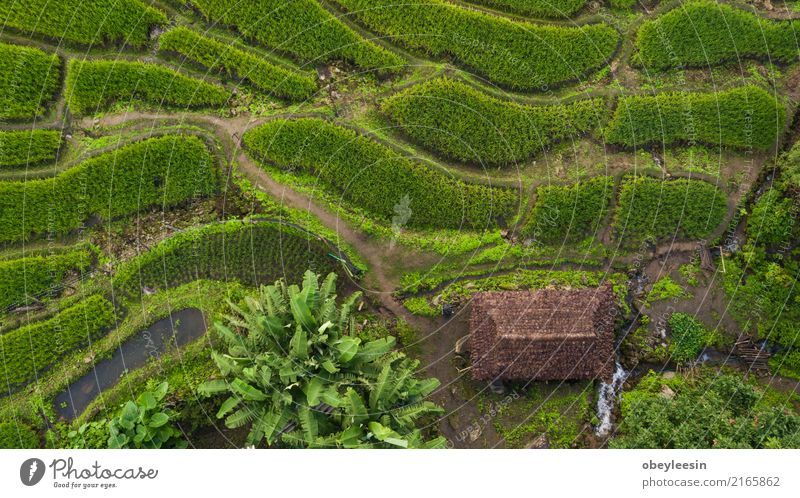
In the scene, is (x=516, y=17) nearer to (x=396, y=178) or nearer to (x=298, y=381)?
(x=396, y=178)

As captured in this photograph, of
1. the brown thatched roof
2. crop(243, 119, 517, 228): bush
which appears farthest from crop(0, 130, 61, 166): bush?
the brown thatched roof

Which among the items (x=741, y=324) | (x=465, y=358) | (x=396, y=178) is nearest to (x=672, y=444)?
(x=741, y=324)

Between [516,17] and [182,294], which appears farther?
[516,17]

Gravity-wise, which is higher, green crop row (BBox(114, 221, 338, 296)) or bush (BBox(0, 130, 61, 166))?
bush (BBox(0, 130, 61, 166))

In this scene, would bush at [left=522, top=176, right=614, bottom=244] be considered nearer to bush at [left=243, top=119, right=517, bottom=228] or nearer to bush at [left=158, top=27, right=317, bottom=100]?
bush at [left=243, top=119, right=517, bottom=228]

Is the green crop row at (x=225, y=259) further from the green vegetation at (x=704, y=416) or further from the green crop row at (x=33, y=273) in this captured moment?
the green vegetation at (x=704, y=416)
